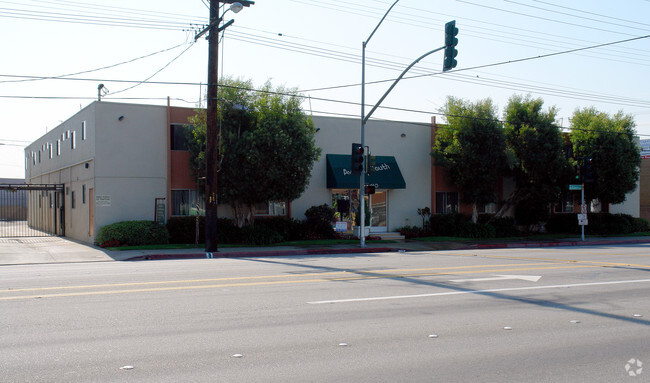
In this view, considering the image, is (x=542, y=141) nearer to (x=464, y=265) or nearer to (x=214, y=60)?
(x=464, y=265)

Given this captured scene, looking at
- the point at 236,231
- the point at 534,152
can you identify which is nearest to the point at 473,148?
the point at 534,152

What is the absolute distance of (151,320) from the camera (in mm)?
7887

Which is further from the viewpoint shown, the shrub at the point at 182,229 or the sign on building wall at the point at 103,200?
the shrub at the point at 182,229

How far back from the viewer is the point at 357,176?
27312mm

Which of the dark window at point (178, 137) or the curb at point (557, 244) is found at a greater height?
the dark window at point (178, 137)

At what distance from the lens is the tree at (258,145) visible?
22.9m

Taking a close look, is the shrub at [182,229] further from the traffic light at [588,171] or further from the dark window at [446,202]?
the traffic light at [588,171]

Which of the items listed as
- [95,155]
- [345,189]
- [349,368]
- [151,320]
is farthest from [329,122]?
[349,368]

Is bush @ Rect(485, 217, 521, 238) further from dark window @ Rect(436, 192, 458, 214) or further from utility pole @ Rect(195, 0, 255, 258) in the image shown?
utility pole @ Rect(195, 0, 255, 258)

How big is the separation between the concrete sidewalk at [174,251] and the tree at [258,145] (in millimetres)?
2676

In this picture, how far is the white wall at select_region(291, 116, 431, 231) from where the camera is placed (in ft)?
88.6

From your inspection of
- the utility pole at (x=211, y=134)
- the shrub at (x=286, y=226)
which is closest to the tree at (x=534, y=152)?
the shrub at (x=286, y=226)

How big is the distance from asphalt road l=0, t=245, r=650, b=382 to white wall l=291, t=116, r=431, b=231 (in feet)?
45.3

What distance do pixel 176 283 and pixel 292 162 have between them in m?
12.1
